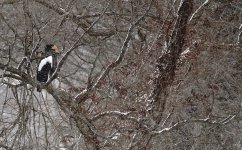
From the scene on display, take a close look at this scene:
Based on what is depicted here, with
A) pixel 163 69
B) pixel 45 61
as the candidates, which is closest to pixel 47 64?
pixel 45 61

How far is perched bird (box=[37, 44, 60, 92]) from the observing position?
677 centimetres

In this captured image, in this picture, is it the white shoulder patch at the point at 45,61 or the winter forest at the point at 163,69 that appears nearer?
the white shoulder patch at the point at 45,61

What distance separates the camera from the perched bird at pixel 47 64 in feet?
22.2

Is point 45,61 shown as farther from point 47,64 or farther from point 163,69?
point 163,69

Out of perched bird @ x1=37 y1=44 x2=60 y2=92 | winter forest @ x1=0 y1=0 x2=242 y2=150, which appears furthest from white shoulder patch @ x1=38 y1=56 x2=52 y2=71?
winter forest @ x1=0 y1=0 x2=242 y2=150

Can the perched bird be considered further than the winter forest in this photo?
No

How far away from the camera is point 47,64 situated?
6816 mm

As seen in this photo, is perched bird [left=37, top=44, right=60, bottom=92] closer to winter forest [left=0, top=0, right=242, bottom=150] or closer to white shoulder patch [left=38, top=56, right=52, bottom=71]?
white shoulder patch [left=38, top=56, right=52, bottom=71]

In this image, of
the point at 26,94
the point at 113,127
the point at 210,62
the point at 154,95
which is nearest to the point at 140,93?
the point at 154,95

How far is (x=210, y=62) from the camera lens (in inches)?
452

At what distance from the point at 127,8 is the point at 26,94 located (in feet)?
22.8

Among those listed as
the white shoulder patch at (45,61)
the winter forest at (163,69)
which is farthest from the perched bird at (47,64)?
the winter forest at (163,69)

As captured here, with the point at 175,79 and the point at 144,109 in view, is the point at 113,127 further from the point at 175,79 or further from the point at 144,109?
the point at 175,79

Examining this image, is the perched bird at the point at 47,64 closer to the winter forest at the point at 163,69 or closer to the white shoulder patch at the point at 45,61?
the white shoulder patch at the point at 45,61
